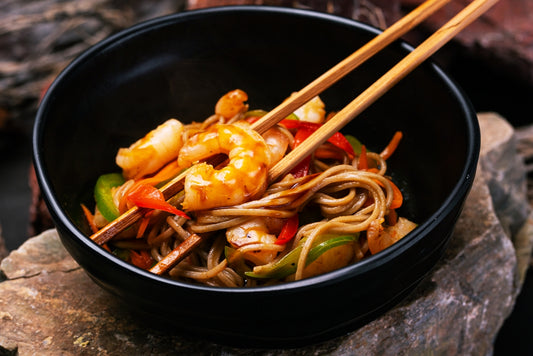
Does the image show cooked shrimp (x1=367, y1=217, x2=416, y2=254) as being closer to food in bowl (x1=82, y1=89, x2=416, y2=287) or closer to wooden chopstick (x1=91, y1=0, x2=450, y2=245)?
food in bowl (x1=82, y1=89, x2=416, y2=287)

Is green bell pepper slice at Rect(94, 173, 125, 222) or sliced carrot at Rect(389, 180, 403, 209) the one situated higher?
green bell pepper slice at Rect(94, 173, 125, 222)

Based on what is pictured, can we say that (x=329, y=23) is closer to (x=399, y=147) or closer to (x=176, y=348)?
(x=399, y=147)

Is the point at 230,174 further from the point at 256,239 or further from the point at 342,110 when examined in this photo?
the point at 342,110

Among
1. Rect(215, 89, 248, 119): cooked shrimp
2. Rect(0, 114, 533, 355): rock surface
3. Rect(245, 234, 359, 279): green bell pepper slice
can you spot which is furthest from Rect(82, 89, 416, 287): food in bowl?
Rect(0, 114, 533, 355): rock surface

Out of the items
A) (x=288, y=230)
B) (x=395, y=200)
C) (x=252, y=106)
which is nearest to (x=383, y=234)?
(x=395, y=200)

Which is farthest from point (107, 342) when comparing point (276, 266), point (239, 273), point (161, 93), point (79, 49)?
point (79, 49)

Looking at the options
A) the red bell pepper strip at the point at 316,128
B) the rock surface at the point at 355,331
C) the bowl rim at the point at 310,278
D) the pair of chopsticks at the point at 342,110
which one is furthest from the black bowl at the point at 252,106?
the red bell pepper strip at the point at 316,128

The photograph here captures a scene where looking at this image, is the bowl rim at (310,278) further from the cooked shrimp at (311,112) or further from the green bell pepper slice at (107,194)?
the cooked shrimp at (311,112)
